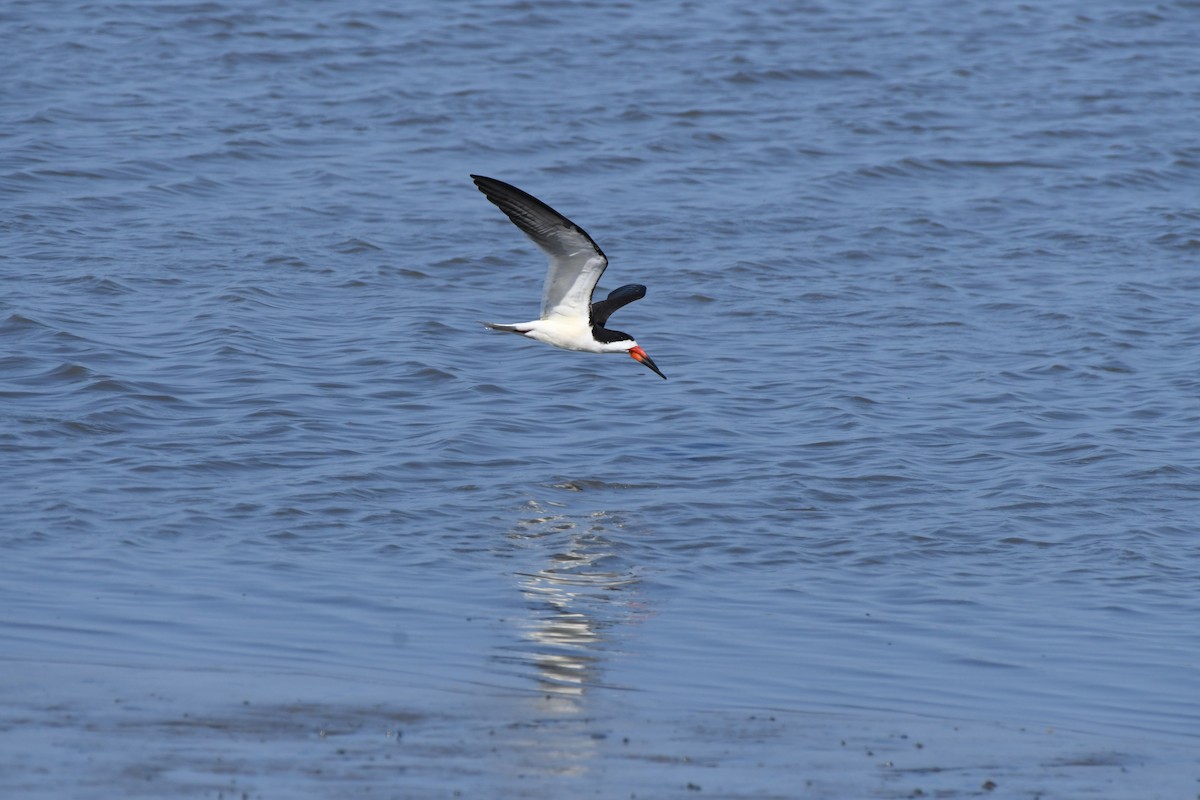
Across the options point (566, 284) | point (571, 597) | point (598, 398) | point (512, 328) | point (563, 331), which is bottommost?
point (598, 398)

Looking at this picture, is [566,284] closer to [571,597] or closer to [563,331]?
[563,331]

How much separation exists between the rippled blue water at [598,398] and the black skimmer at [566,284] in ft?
2.56

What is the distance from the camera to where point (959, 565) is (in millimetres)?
9203

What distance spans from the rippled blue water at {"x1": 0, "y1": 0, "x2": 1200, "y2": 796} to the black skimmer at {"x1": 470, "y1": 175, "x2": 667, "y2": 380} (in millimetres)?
781

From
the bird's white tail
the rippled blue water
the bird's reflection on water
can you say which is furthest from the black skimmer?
the bird's reflection on water

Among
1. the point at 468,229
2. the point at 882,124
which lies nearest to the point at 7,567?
the point at 468,229

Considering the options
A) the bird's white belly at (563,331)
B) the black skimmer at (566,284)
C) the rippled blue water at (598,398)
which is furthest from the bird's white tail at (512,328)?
the rippled blue water at (598,398)

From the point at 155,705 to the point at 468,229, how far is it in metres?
11.1

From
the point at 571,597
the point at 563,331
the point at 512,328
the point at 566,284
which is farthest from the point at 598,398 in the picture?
the point at 571,597

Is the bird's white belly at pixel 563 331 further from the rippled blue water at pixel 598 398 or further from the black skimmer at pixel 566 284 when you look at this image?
the rippled blue water at pixel 598 398

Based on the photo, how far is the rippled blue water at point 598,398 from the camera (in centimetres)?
680

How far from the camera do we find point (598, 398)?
1277 centimetres

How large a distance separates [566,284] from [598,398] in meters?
1.99

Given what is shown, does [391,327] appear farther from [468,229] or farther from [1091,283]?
[1091,283]
